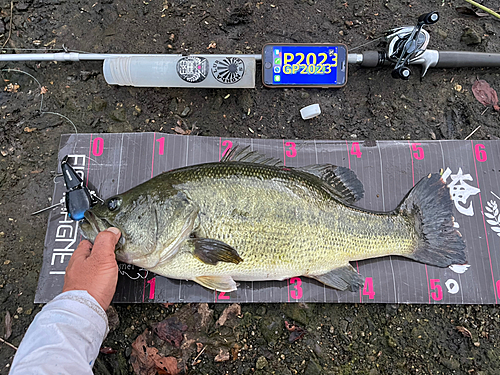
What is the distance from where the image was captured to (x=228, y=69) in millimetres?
3367

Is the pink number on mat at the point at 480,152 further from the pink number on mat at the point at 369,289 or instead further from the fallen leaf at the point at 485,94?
the pink number on mat at the point at 369,289

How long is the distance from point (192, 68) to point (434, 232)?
9.67ft

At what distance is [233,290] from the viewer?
9.66ft

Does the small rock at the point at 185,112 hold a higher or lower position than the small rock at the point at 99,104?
lower

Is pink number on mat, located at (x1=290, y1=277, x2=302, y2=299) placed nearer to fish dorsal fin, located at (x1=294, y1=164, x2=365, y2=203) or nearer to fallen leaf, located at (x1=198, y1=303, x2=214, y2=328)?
fallen leaf, located at (x1=198, y1=303, x2=214, y2=328)

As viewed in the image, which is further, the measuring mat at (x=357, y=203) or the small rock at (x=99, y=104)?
the small rock at (x=99, y=104)

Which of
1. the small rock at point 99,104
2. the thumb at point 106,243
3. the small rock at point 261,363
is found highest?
the small rock at point 99,104

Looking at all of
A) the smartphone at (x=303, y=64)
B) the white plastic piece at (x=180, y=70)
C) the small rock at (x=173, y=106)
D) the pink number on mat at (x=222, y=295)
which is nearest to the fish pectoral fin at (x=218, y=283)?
the pink number on mat at (x=222, y=295)

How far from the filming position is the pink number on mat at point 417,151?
11.5 ft

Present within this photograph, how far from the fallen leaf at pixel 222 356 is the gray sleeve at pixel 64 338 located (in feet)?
3.38

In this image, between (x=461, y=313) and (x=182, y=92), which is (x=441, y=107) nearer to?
(x=461, y=313)

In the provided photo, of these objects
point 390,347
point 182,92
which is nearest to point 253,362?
point 390,347

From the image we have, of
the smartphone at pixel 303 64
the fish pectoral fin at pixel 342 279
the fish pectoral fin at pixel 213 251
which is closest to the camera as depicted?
the fish pectoral fin at pixel 213 251

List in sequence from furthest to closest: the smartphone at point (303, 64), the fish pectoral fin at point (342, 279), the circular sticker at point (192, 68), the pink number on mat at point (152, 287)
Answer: the smartphone at point (303, 64), the circular sticker at point (192, 68), the pink number on mat at point (152, 287), the fish pectoral fin at point (342, 279)
